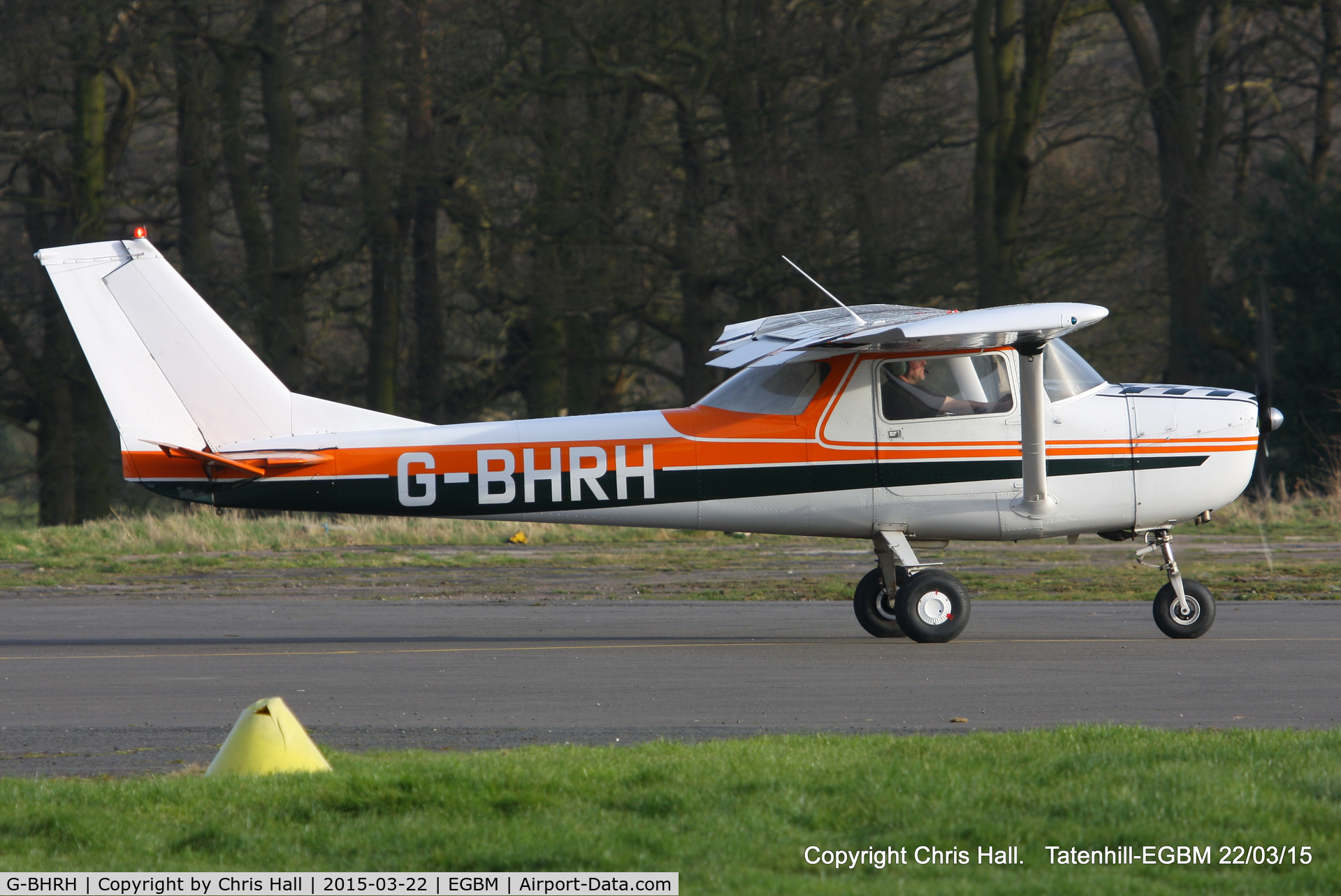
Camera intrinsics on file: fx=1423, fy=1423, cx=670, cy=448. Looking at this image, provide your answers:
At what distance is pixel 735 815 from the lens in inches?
205

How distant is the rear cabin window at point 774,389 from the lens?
36.4 feet

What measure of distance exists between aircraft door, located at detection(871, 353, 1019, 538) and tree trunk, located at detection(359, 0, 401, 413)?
18.9 m

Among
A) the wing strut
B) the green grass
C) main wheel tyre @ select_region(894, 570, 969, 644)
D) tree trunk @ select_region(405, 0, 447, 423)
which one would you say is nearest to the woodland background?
tree trunk @ select_region(405, 0, 447, 423)

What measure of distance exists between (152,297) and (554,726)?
5033 mm

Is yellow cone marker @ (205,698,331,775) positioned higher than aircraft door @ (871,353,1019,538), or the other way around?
aircraft door @ (871,353,1019,538)

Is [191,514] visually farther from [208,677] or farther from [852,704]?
[852,704]

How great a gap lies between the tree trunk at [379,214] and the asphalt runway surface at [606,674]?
1556 centimetres

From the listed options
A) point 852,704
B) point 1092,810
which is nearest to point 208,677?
point 852,704

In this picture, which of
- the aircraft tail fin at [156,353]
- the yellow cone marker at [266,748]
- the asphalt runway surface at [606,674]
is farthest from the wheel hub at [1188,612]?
the yellow cone marker at [266,748]

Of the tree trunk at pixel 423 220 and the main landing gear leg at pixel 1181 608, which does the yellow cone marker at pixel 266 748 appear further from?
the tree trunk at pixel 423 220

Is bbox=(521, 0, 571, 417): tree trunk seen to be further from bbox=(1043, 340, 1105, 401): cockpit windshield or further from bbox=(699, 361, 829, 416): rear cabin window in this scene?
bbox=(1043, 340, 1105, 401): cockpit windshield

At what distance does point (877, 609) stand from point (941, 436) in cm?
153

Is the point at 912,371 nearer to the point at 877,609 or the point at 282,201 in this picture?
the point at 877,609

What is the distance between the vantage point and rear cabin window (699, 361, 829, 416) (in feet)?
36.4
